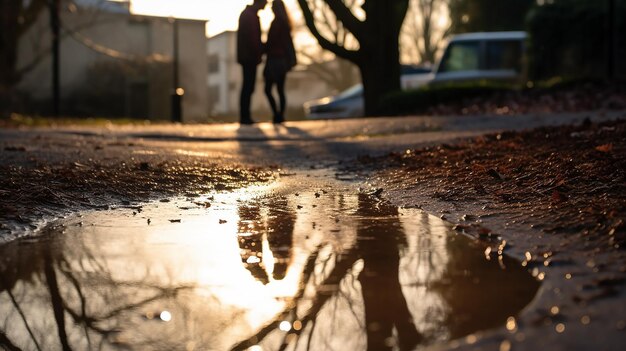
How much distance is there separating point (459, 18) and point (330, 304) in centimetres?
3802

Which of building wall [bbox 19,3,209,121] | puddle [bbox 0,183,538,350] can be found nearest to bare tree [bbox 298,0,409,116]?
puddle [bbox 0,183,538,350]

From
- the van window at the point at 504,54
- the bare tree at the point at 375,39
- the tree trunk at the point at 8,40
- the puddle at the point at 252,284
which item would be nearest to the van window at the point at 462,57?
the van window at the point at 504,54

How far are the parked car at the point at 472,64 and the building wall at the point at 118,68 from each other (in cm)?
1555

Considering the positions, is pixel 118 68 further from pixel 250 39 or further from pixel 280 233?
pixel 280 233

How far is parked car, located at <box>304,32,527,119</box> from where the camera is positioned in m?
23.7

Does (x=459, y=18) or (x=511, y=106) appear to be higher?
(x=459, y=18)

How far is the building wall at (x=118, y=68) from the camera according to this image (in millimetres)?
41062

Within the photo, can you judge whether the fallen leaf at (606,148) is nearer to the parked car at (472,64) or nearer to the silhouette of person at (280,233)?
the silhouette of person at (280,233)

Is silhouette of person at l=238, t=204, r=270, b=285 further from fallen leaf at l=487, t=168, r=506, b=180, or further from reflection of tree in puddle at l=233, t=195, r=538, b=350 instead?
fallen leaf at l=487, t=168, r=506, b=180

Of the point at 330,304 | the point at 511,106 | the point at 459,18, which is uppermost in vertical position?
the point at 459,18

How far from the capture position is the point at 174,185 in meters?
6.83

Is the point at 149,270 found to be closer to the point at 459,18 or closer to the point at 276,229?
the point at 276,229

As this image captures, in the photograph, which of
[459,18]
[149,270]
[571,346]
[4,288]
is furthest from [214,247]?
[459,18]

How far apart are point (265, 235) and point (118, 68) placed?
Result: 38.4m
